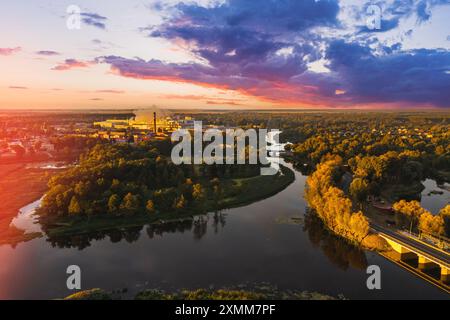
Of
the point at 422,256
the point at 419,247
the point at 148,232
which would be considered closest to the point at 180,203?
the point at 148,232

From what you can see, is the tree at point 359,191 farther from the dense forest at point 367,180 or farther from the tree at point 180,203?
the tree at point 180,203

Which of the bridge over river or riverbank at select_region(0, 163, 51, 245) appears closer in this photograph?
the bridge over river

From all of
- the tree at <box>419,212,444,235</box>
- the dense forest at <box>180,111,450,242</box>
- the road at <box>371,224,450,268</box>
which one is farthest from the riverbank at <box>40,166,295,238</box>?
the tree at <box>419,212,444,235</box>

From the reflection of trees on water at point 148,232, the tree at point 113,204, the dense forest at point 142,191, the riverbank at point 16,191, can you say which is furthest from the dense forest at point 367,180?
the riverbank at point 16,191

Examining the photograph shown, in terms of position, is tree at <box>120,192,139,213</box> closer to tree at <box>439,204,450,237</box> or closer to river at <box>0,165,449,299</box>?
river at <box>0,165,449,299</box>

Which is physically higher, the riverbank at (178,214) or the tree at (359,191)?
the tree at (359,191)

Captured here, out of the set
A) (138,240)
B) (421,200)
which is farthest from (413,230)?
(138,240)
